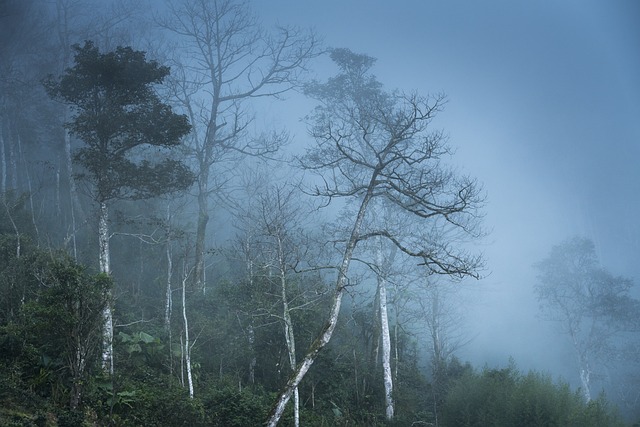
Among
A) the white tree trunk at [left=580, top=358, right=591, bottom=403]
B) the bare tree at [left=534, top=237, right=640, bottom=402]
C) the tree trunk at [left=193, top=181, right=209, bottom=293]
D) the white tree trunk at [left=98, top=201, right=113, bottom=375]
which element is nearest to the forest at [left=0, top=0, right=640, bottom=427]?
the white tree trunk at [left=98, top=201, right=113, bottom=375]

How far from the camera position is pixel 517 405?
16.3m

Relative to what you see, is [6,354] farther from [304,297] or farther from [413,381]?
[413,381]

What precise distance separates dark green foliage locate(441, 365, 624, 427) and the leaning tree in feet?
46.2

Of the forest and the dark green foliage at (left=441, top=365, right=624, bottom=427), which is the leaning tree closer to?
the forest

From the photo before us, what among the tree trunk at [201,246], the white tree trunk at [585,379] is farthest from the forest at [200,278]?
the white tree trunk at [585,379]

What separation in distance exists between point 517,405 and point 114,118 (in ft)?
55.3

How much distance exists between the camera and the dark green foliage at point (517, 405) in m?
A: 15.6

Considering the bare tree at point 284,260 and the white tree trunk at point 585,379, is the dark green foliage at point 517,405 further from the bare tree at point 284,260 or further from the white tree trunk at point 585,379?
the white tree trunk at point 585,379

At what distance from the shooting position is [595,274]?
3816 centimetres

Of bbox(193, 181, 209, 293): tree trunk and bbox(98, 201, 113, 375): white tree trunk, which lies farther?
bbox(193, 181, 209, 293): tree trunk

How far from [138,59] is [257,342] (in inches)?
446

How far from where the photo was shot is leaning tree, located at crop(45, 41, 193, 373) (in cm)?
1545

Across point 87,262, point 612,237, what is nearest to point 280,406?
point 87,262

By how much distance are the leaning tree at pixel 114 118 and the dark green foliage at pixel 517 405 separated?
14.1m
